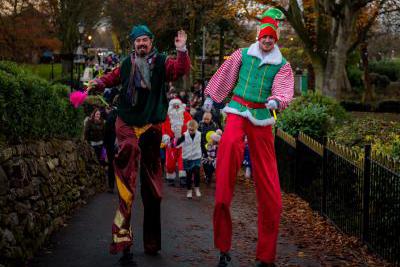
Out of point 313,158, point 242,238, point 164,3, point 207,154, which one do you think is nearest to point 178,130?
point 207,154

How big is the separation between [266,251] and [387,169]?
1.64 m

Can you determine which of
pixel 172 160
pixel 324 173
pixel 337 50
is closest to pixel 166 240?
pixel 324 173

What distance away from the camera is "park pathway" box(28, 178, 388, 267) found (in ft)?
21.9

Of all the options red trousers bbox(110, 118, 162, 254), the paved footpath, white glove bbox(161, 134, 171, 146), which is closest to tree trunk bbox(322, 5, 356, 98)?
white glove bbox(161, 134, 171, 146)

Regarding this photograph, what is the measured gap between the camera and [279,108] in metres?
6.19

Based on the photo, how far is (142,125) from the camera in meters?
6.58

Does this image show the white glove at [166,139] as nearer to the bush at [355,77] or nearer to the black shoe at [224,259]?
the black shoe at [224,259]

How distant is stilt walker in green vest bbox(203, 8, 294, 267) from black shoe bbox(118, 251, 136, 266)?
818mm

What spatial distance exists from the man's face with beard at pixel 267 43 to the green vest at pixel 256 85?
0.14 meters

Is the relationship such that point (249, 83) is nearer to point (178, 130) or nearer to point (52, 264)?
point (52, 264)

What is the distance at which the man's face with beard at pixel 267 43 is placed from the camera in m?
6.50

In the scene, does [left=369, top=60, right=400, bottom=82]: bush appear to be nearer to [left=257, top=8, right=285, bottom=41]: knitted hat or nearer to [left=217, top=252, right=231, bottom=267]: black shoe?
[left=257, top=8, right=285, bottom=41]: knitted hat

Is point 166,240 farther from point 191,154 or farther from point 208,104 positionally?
point 191,154

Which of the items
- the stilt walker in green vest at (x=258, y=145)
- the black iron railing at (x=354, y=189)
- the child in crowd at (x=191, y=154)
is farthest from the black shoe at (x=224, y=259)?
the child in crowd at (x=191, y=154)
